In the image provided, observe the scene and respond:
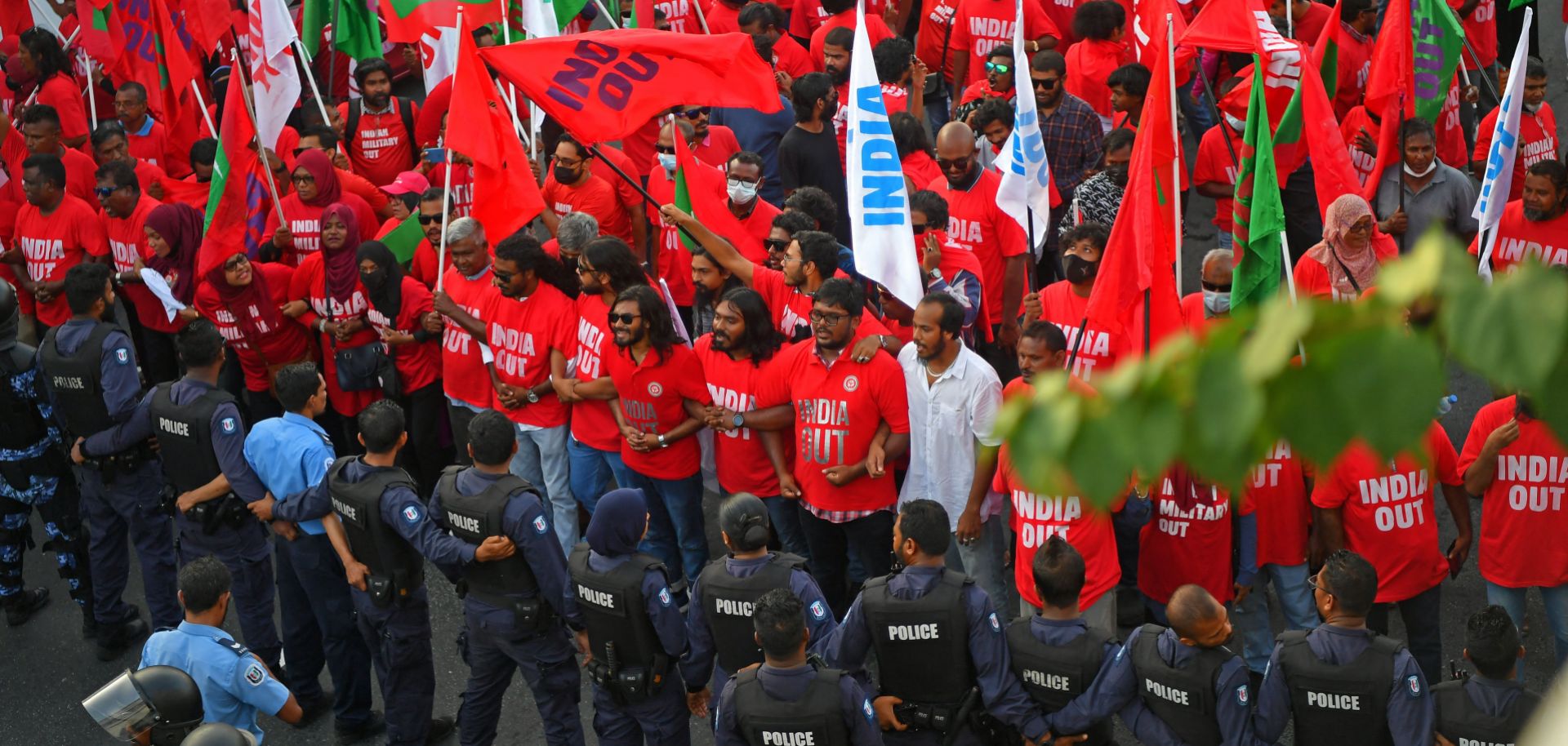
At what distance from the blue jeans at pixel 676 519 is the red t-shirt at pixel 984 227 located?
2311 millimetres

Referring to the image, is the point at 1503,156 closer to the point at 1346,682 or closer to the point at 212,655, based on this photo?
the point at 1346,682

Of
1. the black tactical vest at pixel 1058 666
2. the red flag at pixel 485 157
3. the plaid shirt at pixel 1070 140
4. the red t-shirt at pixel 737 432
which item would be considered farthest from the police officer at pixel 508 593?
the plaid shirt at pixel 1070 140

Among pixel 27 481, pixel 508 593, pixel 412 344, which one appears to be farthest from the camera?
pixel 412 344

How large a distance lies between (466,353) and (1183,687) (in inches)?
201

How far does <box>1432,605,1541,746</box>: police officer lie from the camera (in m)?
5.74

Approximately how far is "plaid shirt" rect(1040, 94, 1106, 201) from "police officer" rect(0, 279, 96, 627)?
6.72 m

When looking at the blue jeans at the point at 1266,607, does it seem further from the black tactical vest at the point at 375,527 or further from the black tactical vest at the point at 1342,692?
the black tactical vest at the point at 375,527

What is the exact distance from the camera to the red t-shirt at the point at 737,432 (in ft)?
27.0

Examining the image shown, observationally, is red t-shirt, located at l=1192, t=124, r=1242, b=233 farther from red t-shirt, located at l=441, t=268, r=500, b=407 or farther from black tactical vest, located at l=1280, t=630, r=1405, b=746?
black tactical vest, located at l=1280, t=630, r=1405, b=746

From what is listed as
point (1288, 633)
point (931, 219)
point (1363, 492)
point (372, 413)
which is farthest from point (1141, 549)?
point (372, 413)

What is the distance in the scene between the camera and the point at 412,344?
9.98m

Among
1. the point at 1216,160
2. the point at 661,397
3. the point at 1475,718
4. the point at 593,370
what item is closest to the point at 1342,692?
the point at 1475,718

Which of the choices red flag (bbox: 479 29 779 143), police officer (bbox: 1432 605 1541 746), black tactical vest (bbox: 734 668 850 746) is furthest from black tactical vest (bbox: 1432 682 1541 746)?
red flag (bbox: 479 29 779 143)

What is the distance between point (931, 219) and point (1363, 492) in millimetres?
3005
